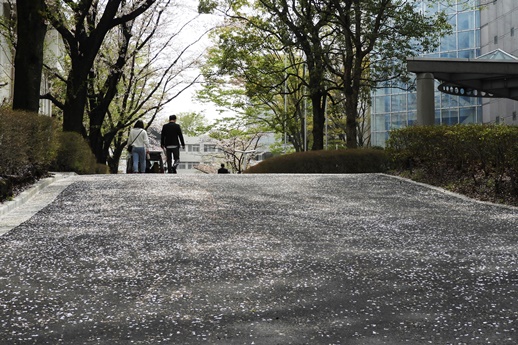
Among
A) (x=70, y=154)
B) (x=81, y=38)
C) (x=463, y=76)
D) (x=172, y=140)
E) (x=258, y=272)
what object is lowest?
(x=258, y=272)

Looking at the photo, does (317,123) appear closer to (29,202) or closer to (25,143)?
(25,143)

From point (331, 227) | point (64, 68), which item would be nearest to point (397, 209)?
point (331, 227)

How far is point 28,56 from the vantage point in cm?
1561

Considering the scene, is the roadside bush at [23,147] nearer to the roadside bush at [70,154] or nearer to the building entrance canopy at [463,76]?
the roadside bush at [70,154]

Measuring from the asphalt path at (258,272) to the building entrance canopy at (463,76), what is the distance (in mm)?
10265

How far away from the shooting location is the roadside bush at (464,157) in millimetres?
10992

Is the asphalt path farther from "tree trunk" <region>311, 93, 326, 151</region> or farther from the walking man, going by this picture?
"tree trunk" <region>311, 93, 326, 151</region>

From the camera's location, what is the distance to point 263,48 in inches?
1168

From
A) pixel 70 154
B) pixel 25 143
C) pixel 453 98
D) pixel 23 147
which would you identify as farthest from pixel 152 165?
pixel 453 98

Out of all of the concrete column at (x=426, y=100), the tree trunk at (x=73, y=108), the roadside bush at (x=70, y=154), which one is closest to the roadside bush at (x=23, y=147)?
the roadside bush at (x=70, y=154)

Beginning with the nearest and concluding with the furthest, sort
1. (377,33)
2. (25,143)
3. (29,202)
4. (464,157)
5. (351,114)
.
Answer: (29,202)
(25,143)
(464,157)
(377,33)
(351,114)

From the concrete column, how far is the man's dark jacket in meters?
6.73

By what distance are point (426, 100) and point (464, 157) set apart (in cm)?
791

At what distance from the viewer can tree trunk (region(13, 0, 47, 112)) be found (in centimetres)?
1558
